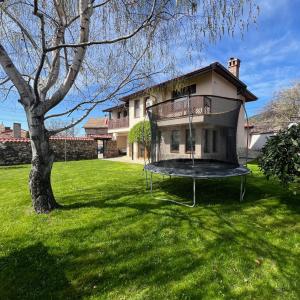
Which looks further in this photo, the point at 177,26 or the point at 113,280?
the point at 177,26

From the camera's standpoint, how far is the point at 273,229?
377 centimetres

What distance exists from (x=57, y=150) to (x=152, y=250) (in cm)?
1781

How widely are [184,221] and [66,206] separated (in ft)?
8.47

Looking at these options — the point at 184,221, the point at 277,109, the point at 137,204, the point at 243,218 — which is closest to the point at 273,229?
the point at 243,218

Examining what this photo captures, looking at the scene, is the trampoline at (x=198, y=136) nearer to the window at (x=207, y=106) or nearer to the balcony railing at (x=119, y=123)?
the window at (x=207, y=106)

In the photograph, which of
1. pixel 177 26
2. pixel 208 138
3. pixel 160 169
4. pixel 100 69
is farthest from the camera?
pixel 208 138

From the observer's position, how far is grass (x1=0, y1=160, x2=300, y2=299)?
239cm

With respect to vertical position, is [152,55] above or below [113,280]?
above

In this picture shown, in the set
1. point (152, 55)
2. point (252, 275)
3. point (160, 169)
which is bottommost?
point (252, 275)

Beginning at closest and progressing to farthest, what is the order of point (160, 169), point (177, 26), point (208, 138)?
point (177, 26), point (160, 169), point (208, 138)

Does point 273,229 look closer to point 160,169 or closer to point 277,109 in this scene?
point 160,169

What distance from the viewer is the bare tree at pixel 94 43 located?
3.31 m

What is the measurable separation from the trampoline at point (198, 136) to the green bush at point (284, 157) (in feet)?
2.88

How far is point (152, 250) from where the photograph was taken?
3.15 metres
